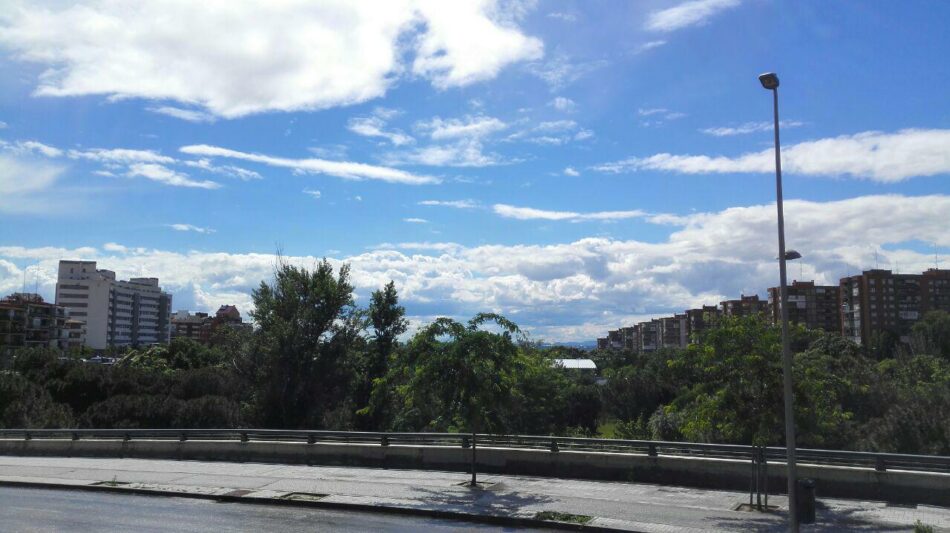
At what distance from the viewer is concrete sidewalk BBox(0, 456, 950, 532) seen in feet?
42.5

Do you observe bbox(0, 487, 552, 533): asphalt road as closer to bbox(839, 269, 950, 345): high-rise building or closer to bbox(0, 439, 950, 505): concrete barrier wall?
bbox(0, 439, 950, 505): concrete barrier wall

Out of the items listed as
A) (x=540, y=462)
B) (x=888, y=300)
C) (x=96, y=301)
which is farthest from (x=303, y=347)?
(x=96, y=301)

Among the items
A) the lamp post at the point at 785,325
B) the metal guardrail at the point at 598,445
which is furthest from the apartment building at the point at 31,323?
the lamp post at the point at 785,325

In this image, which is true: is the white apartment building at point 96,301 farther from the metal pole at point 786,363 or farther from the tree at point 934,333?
the metal pole at point 786,363

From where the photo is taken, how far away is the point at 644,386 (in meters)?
55.4

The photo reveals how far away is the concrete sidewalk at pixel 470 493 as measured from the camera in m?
13.0

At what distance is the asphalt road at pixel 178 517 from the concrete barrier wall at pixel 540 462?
4879mm

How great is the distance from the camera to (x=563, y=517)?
1335 centimetres

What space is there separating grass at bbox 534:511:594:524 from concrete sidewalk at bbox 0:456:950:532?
7.9 inches

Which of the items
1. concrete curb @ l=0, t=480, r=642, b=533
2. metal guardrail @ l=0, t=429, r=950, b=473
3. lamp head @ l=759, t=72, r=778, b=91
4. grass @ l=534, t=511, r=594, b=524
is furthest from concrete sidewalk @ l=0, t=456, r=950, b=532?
lamp head @ l=759, t=72, r=778, b=91

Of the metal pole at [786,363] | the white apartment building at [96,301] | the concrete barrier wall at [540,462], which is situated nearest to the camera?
the metal pole at [786,363]

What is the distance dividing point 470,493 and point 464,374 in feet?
8.52

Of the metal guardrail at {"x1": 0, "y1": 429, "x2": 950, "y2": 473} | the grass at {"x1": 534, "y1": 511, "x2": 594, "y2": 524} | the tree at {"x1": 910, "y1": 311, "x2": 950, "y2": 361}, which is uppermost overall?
the tree at {"x1": 910, "y1": 311, "x2": 950, "y2": 361}

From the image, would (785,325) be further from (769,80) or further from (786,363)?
(769,80)
